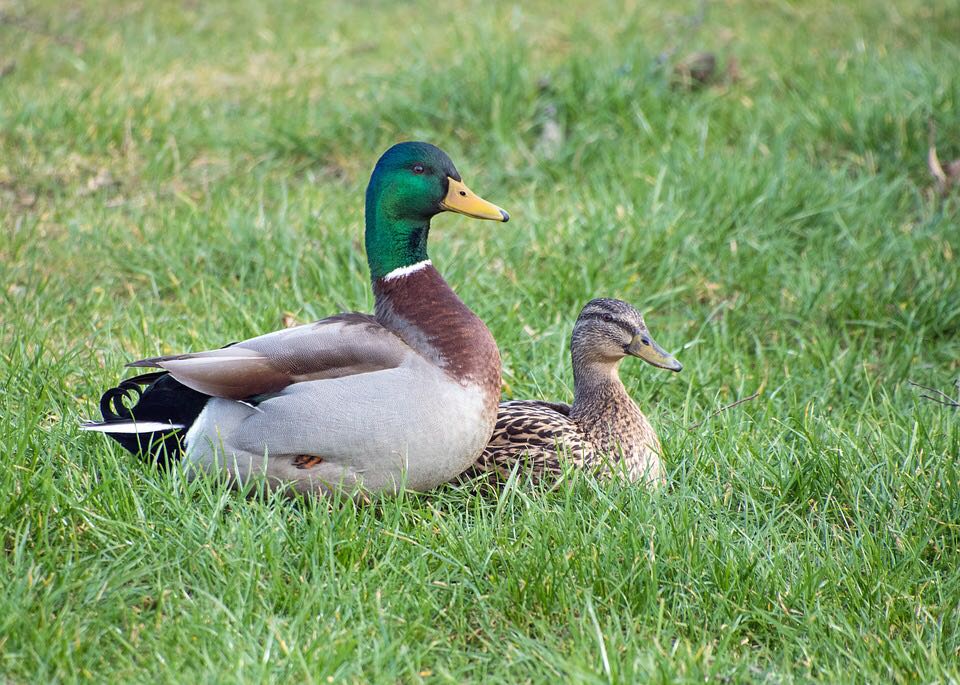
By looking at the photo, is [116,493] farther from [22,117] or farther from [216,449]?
[22,117]

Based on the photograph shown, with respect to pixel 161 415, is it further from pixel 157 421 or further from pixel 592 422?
pixel 592 422

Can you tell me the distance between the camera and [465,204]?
3578 millimetres

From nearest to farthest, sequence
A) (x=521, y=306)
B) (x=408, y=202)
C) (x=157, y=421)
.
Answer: (x=157, y=421), (x=408, y=202), (x=521, y=306)

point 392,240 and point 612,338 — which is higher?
point 392,240

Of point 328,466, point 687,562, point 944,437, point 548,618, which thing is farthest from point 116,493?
point 944,437

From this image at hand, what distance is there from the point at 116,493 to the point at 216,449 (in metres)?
0.29

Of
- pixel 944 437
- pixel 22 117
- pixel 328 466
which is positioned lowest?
pixel 944 437

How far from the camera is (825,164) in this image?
5781 mm

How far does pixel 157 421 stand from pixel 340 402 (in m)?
0.54

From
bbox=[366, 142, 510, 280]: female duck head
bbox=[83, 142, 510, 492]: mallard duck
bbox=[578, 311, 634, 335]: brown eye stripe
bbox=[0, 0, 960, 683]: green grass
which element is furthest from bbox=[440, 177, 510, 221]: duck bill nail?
bbox=[0, 0, 960, 683]: green grass

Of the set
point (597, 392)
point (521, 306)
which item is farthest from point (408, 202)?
point (521, 306)

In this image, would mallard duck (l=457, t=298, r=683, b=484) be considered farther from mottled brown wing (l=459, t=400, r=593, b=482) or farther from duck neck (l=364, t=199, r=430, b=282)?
duck neck (l=364, t=199, r=430, b=282)

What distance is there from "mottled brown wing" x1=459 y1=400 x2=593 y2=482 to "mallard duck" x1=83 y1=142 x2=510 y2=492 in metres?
0.16

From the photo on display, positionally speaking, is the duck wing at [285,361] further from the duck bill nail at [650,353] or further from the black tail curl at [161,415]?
the duck bill nail at [650,353]
